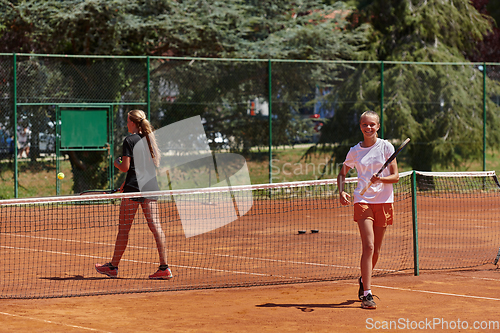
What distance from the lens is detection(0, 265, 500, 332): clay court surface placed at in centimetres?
551

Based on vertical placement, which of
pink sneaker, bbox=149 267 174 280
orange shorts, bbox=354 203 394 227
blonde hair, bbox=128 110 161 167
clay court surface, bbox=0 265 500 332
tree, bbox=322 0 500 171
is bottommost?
clay court surface, bbox=0 265 500 332

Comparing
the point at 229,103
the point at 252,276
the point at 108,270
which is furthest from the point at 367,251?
the point at 229,103

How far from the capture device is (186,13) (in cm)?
1691

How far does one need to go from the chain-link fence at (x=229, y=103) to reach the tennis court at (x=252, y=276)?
238 cm

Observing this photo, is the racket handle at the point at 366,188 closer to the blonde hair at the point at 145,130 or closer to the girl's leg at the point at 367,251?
the girl's leg at the point at 367,251

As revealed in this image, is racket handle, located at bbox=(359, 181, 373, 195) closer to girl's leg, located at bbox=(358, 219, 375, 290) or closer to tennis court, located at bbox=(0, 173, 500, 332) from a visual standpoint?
girl's leg, located at bbox=(358, 219, 375, 290)

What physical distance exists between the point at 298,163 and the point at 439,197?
3573mm

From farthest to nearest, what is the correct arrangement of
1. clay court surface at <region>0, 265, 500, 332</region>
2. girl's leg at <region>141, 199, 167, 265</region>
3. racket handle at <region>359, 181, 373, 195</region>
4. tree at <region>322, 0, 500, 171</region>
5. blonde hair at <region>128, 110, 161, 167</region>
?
tree at <region>322, 0, 500, 171</region> → blonde hair at <region>128, 110, 161, 167</region> → girl's leg at <region>141, 199, 167, 265</region> → racket handle at <region>359, 181, 373, 195</region> → clay court surface at <region>0, 265, 500, 332</region>

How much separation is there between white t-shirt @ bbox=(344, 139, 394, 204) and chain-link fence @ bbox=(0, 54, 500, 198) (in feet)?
31.0

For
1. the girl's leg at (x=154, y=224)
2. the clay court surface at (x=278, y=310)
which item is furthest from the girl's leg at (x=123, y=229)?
the clay court surface at (x=278, y=310)

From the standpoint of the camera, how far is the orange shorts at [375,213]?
20.1ft

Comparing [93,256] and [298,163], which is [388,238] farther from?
[298,163]

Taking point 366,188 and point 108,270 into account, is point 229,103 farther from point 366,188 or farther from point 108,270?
point 366,188

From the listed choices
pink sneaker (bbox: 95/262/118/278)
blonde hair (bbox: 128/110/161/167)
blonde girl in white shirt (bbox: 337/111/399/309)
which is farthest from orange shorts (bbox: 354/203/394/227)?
pink sneaker (bbox: 95/262/118/278)
